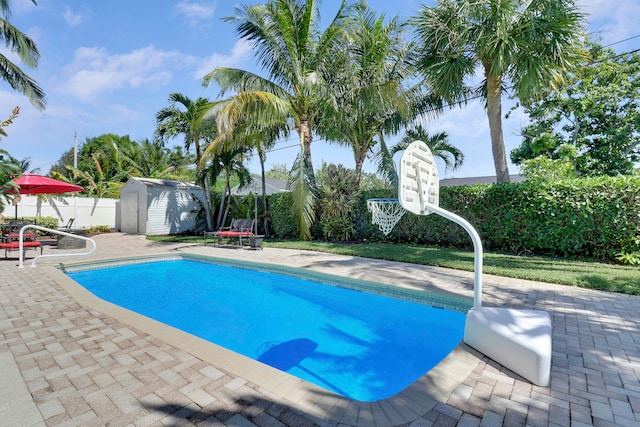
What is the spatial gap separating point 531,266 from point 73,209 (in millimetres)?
21967

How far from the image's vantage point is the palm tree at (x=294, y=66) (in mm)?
11998

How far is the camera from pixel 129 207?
1825cm

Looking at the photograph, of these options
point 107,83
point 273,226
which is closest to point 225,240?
point 273,226

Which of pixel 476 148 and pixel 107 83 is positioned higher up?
pixel 107 83

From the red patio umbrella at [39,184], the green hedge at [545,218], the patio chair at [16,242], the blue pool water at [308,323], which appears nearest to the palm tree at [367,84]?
the green hedge at [545,218]

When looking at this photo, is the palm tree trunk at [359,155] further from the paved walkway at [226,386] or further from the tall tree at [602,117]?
the paved walkway at [226,386]

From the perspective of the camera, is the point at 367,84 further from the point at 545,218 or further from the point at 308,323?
the point at 308,323

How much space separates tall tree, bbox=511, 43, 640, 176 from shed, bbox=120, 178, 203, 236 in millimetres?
19777

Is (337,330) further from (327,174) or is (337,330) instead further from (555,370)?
(327,174)

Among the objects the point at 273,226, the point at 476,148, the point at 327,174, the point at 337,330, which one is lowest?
the point at 337,330

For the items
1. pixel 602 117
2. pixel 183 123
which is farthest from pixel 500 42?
pixel 183 123

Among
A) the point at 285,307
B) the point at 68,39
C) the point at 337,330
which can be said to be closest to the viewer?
the point at 337,330

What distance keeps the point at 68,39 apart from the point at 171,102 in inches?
184

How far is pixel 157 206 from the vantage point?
57.4 ft
